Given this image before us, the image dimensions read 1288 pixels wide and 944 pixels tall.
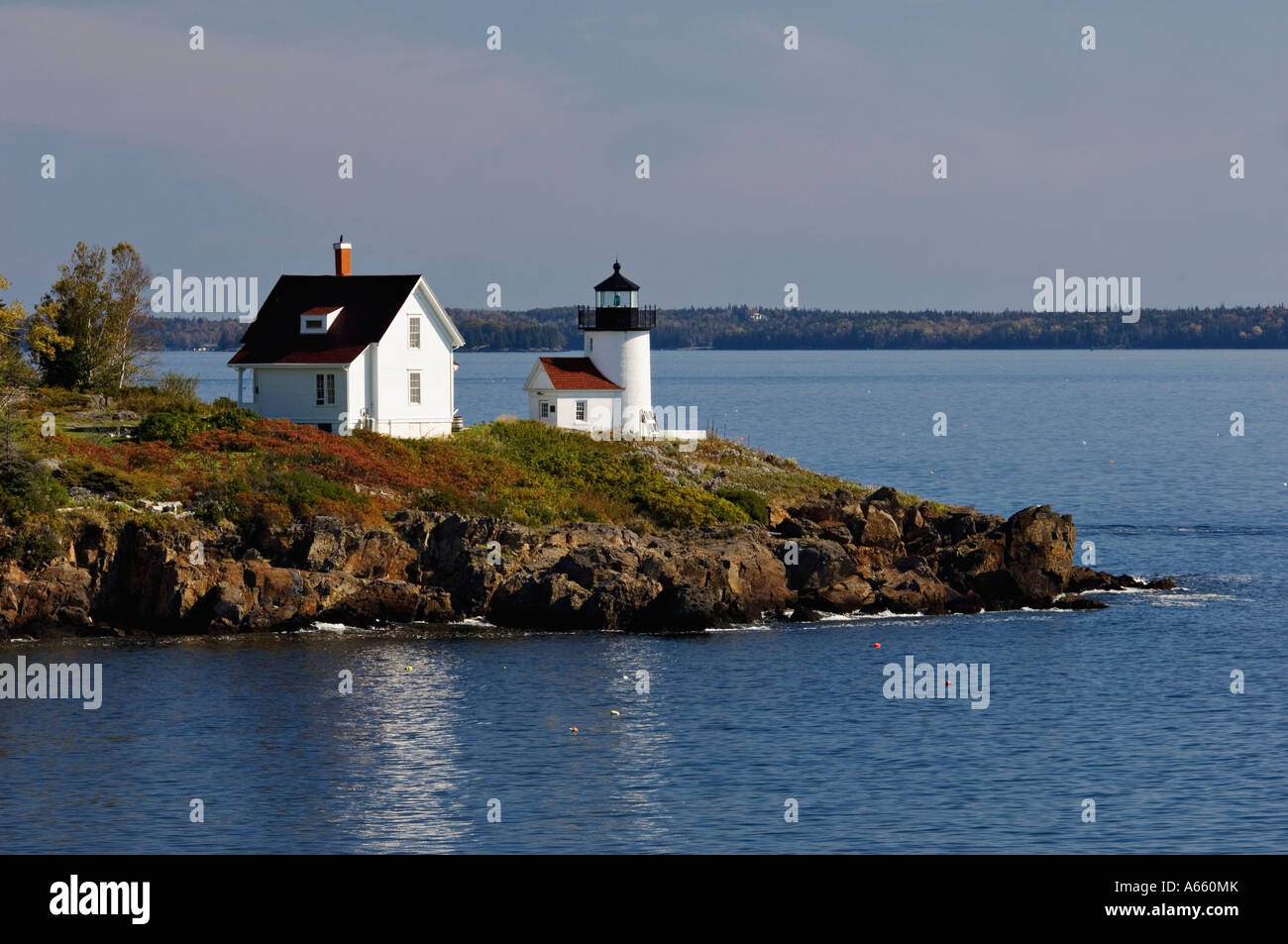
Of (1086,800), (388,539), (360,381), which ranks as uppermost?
(360,381)

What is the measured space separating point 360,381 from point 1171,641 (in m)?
30.6

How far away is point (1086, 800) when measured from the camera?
106 feet

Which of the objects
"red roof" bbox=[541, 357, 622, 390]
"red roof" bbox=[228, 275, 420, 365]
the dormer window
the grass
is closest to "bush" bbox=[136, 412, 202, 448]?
the grass

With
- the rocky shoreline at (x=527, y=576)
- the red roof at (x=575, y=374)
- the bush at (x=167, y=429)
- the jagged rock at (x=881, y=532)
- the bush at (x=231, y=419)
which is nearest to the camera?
the rocky shoreline at (x=527, y=576)

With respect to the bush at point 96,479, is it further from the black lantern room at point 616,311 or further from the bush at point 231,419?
the black lantern room at point 616,311

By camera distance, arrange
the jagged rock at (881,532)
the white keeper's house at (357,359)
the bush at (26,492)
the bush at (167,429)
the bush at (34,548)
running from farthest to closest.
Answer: the white keeper's house at (357,359)
the jagged rock at (881,532)
the bush at (167,429)
the bush at (26,492)
the bush at (34,548)

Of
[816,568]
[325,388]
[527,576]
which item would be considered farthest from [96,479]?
[816,568]

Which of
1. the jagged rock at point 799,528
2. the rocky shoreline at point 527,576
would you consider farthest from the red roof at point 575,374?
the rocky shoreline at point 527,576

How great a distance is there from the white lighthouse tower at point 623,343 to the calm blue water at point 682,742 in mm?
20752

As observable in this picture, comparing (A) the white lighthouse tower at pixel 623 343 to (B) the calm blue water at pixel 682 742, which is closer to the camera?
(B) the calm blue water at pixel 682 742

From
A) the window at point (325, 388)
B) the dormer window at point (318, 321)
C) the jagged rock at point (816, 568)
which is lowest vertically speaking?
the jagged rock at point (816, 568)

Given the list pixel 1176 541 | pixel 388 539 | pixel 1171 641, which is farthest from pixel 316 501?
pixel 1176 541

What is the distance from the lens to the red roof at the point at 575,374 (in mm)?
68188

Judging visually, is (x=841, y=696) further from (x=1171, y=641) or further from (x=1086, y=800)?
(x=1171, y=641)
